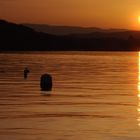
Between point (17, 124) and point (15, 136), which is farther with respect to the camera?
point (17, 124)

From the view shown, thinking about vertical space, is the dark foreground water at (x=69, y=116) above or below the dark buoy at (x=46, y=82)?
below

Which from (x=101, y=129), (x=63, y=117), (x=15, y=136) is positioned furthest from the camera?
(x=63, y=117)

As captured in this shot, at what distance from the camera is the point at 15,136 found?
24.4 m

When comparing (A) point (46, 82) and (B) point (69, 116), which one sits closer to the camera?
(B) point (69, 116)

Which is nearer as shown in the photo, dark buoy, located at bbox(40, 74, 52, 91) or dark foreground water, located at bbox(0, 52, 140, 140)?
dark foreground water, located at bbox(0, 52, 140, 140)

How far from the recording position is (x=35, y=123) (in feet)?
94.4

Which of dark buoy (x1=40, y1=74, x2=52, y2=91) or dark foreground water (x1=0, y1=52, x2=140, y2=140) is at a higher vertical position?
dark buoy (x1=40, y1=74, x2=52, y2=91)

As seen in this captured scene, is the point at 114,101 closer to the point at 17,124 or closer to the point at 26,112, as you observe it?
the point at 26,112

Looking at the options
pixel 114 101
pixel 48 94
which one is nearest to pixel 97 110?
pixel 114 101

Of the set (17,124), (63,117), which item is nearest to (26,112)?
(63,117)

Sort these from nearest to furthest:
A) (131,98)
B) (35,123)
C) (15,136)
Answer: (15,136), (35,123), (131,98)

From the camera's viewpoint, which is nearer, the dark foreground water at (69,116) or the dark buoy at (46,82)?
the dark foreground water at (69,116)

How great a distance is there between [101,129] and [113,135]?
2.01m

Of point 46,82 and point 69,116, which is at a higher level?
point 46,82
